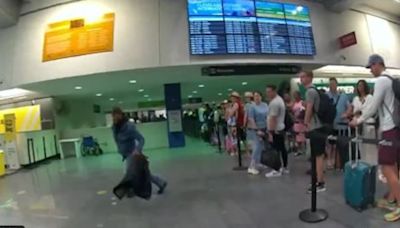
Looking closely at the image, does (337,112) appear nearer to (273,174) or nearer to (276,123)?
(276,123)

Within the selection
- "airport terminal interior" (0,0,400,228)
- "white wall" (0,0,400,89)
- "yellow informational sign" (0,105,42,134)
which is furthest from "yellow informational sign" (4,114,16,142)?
"yellow informational sign" (0,105,42,134)

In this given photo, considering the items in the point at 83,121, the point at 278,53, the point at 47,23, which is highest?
the point at 47,23

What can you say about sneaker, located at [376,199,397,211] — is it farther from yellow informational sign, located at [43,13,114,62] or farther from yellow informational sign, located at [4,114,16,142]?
yellow informational sign, located at [4,114,16,142]

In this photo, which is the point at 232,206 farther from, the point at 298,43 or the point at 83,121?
the point at 83,121

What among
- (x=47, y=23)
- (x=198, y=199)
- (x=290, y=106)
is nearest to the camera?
(x=198, y=199)

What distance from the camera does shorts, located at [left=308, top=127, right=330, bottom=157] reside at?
4.04 m

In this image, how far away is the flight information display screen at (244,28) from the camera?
1042 centimetres

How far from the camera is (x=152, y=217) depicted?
429 centimetres

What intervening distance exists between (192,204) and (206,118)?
32.1 feet

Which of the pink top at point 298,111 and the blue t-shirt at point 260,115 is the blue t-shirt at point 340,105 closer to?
the pink top at point 298,111

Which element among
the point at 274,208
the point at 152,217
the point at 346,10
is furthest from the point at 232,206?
the point at 346,10

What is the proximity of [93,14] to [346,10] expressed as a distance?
918 centimetres

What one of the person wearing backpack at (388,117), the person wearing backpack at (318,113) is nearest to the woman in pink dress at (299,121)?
the person wearing backpack at (318,113)

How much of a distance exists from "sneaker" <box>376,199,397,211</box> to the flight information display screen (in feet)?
23.7
